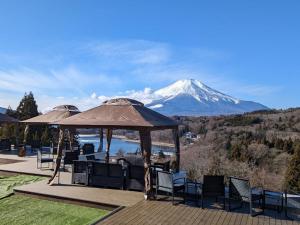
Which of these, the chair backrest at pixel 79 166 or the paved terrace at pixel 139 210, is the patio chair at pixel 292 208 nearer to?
the paved terrace at pixel 139 210

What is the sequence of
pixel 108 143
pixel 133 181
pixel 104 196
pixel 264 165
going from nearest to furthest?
1. pixel 104 196
2. pixel 133 181
3. pixel 108 143
4. pixel 264 165

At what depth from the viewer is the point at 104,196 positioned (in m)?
9.34

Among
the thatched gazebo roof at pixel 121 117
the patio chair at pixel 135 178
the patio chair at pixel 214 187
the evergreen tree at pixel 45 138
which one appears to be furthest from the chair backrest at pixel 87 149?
the evergreen tree at pixel 45 138

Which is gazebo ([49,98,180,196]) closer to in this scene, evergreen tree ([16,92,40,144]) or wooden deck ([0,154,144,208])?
wooden deck ([0,154,144,208])

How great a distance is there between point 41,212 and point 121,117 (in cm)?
315

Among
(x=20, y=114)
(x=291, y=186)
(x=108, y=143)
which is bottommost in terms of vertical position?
(x=291, y=186)

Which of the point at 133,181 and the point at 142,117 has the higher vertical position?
the point at 142,117

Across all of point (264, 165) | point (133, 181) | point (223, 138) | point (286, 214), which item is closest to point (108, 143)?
point (133, 181)

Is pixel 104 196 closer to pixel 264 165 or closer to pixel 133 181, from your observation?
pixel 133 181

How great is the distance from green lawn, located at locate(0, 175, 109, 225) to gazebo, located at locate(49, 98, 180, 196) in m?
1.48

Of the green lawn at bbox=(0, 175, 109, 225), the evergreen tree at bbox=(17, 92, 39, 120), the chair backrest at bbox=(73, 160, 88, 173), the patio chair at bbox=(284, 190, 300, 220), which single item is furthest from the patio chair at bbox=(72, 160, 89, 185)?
the evergreen tree at bbox=(17, 92, 39, 120)

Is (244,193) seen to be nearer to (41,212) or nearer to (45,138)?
(41,212)

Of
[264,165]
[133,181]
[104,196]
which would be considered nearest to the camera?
[104,196]

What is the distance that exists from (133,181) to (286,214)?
13.3 ft
